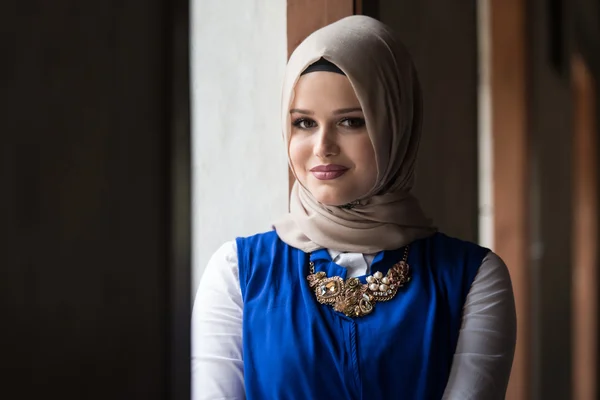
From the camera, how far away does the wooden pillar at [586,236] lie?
14.3 ft

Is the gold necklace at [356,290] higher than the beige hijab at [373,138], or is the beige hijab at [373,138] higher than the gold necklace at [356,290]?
the beige hijab at [373,138]

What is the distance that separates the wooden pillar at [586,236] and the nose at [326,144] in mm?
3486

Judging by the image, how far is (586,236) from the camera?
176 inches

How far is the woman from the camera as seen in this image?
43.7 inches

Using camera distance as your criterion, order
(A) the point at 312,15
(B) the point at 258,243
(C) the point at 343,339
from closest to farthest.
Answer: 1. (C) the point at 343,339
2. (B) the point at 258,243
3. (A) the point at 312,15

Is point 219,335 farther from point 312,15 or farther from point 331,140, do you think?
point 312,15

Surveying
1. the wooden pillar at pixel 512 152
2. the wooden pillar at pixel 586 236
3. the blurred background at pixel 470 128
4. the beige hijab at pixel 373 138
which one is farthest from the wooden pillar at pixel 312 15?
the wooden pillar at pixel 586 236

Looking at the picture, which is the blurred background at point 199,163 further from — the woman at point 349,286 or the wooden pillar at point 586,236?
the woman at point 349,286

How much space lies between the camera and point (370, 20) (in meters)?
1.24

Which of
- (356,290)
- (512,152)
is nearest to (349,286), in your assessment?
(356,290)

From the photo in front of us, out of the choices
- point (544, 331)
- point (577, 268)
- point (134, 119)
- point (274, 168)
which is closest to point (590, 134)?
point (577, 268)

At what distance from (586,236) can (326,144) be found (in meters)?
3.70

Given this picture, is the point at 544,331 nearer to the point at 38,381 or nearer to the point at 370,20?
the point at 370,20

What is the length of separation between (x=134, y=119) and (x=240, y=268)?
2.45ft
